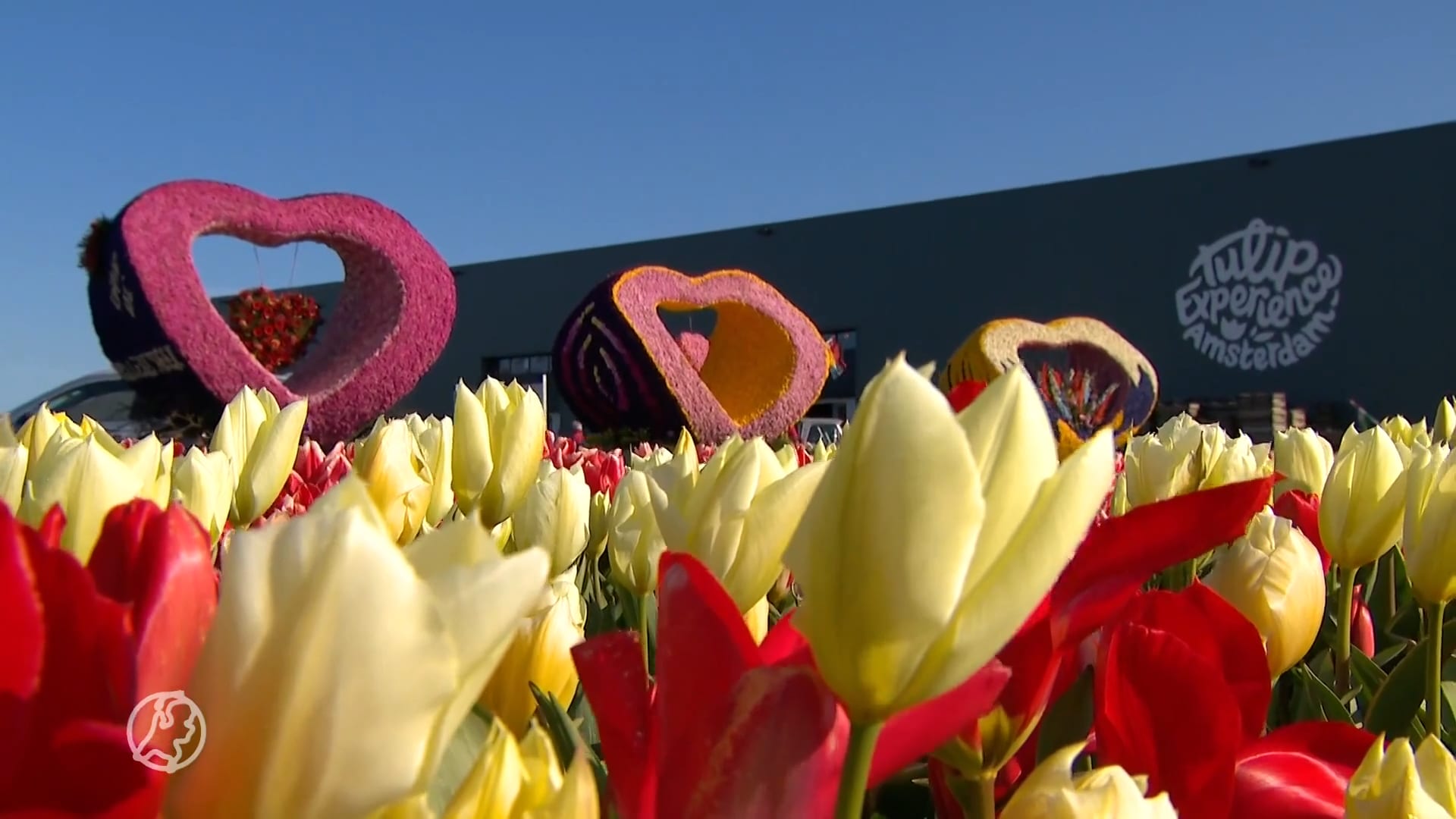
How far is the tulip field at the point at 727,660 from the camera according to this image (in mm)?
270

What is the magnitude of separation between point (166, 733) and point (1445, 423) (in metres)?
2.51

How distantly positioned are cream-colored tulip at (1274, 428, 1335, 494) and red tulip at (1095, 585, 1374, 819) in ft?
3.50

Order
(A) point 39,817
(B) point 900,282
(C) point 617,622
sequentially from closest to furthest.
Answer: (A) point 39,817
(C) point 617,622
(B) point 900,282

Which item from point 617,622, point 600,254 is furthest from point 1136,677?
point 600,254

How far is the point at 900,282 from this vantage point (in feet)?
62.2

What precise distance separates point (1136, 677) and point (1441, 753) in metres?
0.17

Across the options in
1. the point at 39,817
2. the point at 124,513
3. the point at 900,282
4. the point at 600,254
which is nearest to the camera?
the point at 39,817

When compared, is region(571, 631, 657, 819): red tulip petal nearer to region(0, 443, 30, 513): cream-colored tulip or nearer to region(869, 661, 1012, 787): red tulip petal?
region(869, 661, 1012, 787): red tulip petal

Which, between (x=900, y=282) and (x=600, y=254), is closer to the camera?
(x=900, y=282)

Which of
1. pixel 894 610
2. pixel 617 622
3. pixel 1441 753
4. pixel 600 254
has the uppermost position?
pixel 600 254

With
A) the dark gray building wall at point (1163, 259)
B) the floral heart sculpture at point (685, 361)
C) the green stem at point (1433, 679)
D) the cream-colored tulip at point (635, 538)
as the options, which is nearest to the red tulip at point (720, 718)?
the green stem at point (1433, 679)

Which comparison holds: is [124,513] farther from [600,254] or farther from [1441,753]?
[600,254]

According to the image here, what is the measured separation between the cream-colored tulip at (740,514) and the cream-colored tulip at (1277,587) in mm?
292

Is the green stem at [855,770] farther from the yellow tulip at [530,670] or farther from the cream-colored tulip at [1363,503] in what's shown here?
the cream-colored tulip at [1363,503]
